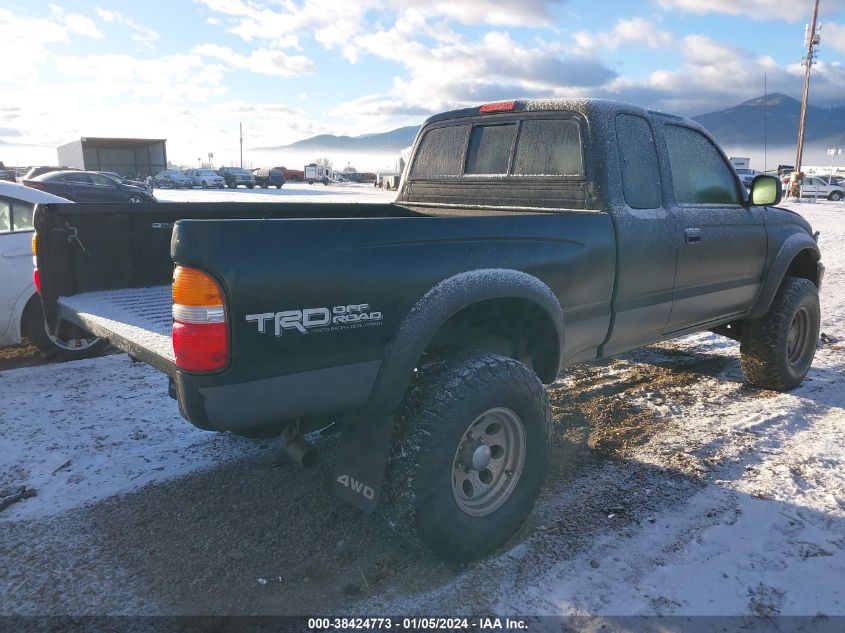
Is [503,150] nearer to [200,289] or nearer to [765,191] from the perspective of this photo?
[765,191]

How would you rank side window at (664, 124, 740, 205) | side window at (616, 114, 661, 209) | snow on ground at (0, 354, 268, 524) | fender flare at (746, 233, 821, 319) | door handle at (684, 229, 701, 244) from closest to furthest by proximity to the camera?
snow on ground at (0, 354, 268, 524), side window at (616, 114, 661, 209), door handle at (684, 229, 701, 244), side window at (664, 124, 740, 205), fender flare at (746, 233, 821, 319)

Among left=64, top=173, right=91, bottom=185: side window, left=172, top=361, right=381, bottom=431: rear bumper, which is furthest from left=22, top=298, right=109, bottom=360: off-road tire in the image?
left=64, top=173, right=91, bottom=185: side window

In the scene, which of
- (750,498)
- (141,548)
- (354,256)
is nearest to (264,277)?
(354,256)

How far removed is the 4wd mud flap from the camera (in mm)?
2615

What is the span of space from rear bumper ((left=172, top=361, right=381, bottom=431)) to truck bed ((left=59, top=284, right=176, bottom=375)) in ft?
0.69

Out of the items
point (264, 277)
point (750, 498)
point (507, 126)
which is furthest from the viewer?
point (507, 126)

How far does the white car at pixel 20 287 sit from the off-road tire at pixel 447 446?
3.69m

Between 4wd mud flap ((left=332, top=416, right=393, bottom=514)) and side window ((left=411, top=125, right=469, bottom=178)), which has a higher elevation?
side window ((left=411, top=125, right=469, bottom=178))

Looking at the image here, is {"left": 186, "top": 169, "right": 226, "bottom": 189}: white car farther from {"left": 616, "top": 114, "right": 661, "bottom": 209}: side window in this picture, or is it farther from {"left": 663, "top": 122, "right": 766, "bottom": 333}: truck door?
{"left": 616, "top": 114, "right": 661, "bottom": 209}: side window

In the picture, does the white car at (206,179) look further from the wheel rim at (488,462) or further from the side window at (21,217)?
the wheel rim at (488,462)

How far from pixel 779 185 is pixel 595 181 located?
1.75m

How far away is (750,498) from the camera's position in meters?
3.39

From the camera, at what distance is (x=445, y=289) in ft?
8.66

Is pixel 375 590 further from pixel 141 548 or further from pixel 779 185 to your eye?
pixel 779 185
